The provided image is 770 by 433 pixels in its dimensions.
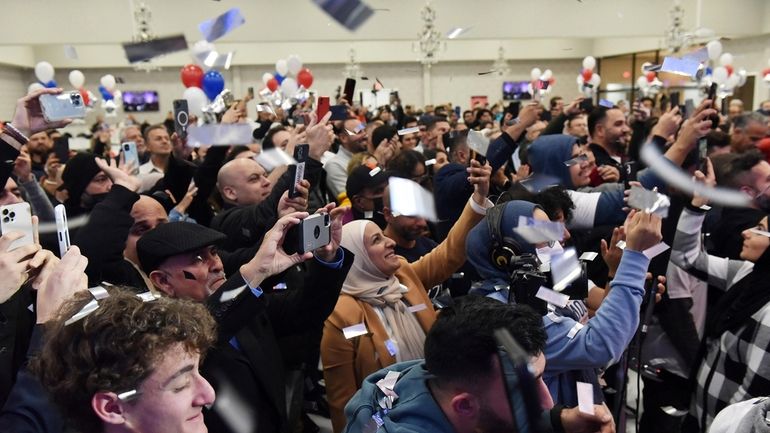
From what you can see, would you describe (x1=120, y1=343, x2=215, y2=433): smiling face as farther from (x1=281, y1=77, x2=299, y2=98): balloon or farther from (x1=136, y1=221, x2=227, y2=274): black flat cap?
(x1=281, y1=77, x2=299, y2=98): balloon

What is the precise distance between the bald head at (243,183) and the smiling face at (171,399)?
194 centimetres

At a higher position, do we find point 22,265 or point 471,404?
point 22,265

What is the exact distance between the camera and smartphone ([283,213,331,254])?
5.50 ft

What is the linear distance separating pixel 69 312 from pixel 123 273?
38.9 inches

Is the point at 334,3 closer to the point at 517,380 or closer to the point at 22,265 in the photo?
the point at 22,265

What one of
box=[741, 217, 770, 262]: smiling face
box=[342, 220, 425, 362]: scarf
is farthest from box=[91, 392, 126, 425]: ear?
box=[741, 217, 770, 262]: smiling face

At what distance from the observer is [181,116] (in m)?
3.20

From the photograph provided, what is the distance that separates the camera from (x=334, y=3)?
2.19 m

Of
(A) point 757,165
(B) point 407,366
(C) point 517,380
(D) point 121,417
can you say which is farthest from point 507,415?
(A) point 757,165

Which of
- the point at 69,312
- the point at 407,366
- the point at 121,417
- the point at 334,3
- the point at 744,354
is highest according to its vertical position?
the point at 334,3

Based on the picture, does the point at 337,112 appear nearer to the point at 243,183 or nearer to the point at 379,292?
the point at 243,183

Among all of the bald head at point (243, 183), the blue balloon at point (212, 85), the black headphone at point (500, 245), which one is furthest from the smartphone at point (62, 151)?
the black headphone at point (500, 245)

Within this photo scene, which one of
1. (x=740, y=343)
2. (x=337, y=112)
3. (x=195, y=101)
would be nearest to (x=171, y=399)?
(x=740, y=343)

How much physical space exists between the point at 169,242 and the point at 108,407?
30.7 inches
